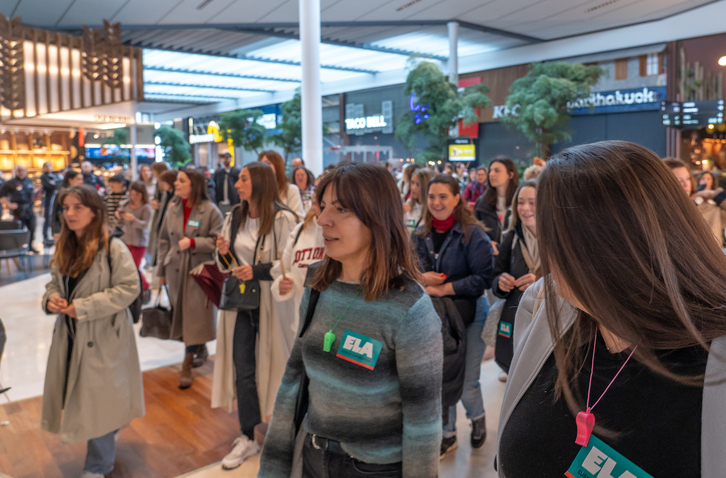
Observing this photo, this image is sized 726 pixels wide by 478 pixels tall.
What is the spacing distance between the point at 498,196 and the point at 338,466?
374 cm

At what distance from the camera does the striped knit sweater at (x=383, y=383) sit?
4.99 feet

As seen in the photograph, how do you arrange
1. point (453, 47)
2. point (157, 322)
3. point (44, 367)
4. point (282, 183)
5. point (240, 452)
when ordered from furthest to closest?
point (453, 47) < point (44, 367) < point (157, 322) < point (282, 183) < point (240, 452)

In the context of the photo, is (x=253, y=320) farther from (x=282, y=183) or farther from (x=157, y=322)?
(x=157, y=322)

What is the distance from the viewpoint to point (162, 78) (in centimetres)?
2228

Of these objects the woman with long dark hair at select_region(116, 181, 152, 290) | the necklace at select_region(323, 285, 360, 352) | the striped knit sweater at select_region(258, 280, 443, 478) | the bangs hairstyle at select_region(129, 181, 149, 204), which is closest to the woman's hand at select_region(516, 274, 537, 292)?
the striped knit sweater at select_region(258, 280, 443, 478)

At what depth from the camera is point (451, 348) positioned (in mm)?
2658

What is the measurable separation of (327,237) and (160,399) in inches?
117

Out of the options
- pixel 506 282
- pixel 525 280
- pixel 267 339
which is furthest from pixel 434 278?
pixel 267 339

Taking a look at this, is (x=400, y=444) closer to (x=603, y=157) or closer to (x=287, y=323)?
(x=603, y=157)

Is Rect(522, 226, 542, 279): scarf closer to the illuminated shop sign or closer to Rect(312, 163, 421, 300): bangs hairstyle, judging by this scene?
Rect(312, 163, 421, 300): bangs hairstyle

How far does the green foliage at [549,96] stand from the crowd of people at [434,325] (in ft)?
38.8

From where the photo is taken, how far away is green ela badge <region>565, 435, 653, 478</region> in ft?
2.80

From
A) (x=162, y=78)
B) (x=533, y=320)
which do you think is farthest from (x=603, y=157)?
(x=162, y=78)

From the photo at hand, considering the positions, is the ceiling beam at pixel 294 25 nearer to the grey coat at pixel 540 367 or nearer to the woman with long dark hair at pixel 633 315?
the grey coat at pixel 540 367
